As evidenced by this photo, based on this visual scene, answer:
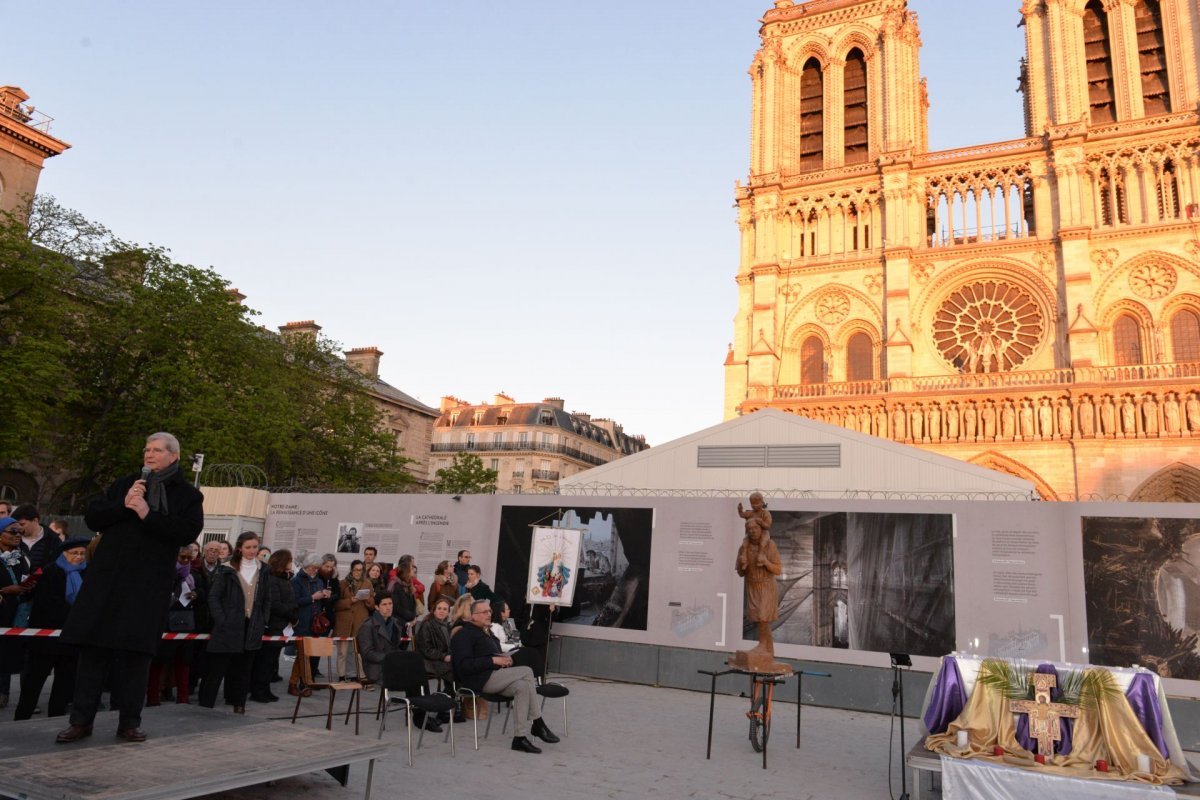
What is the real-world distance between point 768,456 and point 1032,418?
16207 mm

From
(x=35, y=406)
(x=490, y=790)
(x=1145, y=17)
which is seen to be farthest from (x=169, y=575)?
(x=1145, y=17)

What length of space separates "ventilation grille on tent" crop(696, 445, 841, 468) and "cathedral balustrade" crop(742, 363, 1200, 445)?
43.3 feet

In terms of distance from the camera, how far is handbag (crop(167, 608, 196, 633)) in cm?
770

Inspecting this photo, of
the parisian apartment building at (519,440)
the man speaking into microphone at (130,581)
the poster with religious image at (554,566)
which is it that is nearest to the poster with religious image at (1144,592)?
the poster with religious image at (554,566)

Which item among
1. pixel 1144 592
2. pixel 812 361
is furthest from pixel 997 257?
pixel 1144 592

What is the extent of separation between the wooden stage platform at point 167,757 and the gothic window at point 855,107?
1345 inches

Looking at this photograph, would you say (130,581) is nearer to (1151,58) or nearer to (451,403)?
(1151,58)

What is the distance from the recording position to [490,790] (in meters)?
5.62

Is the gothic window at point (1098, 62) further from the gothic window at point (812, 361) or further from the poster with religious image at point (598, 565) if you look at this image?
the poster with religious image at point (598, 565)

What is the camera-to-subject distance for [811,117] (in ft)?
118

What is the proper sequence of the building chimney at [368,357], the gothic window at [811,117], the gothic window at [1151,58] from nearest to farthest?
the gothic window at [1151,58] → the gothic window at [811,117] → the building chimney at [368,357]

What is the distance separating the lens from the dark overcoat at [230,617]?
7.34 m

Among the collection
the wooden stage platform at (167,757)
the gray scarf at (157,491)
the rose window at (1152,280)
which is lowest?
the wooden stage platform at (167,757)

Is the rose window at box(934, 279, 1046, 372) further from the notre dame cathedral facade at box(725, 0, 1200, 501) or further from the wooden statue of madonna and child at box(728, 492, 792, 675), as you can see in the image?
the wooden statue of madonna and child at box(728, 492, 792, 675)
